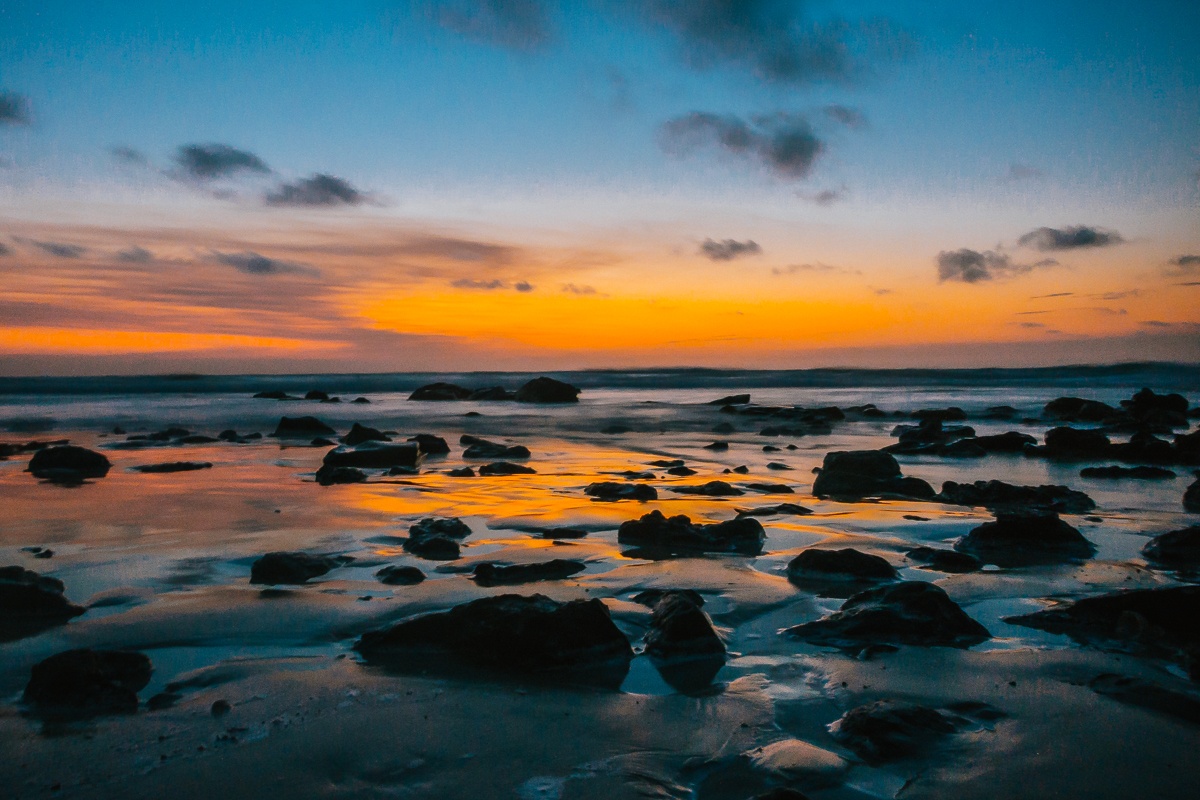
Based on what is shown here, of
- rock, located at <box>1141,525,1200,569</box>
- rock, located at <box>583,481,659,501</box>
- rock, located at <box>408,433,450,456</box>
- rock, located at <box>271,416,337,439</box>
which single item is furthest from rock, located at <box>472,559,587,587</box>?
rock, located at <box>271,416,337,439</box>

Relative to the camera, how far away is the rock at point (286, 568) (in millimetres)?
5184

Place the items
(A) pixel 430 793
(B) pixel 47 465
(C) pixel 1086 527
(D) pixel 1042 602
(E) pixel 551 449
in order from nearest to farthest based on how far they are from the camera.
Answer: (A) pixel 430 793
(D) pixel 1042 602
(C) pixel 1086 527
(B) pixel 47 465
(E) pixel 551 449

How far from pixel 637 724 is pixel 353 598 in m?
2.31

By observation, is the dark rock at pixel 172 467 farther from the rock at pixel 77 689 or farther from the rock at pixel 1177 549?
the rock at pixel 1177 549

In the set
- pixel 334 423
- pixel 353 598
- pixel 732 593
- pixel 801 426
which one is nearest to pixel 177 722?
pixel 353 598

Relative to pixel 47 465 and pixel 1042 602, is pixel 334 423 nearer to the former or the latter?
pixel 47 465

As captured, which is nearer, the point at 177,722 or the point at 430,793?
the point at 430,793

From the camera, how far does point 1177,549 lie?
586cm

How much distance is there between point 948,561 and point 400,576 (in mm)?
3778

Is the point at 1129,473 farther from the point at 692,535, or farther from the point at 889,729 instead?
the point at 889,729

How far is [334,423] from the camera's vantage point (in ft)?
78.4

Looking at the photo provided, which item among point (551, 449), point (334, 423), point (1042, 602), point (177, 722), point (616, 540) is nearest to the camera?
point (177, 722)

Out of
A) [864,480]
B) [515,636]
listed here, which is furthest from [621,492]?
[515,636]

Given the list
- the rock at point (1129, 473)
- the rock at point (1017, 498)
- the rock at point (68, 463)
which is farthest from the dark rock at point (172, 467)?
the rock at point (1129, 473)
